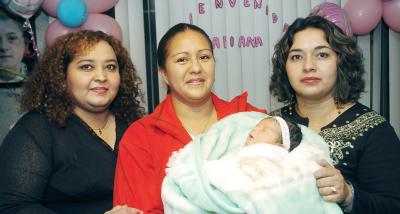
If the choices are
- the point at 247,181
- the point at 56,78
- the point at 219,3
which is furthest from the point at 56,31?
the point at 247,181

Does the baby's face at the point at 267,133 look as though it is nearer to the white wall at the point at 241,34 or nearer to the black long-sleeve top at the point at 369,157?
the black long-sleeve top at the point at 369,157

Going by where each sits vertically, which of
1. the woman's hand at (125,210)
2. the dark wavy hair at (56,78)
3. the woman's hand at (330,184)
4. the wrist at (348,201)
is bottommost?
the woman's hand at (125,210)

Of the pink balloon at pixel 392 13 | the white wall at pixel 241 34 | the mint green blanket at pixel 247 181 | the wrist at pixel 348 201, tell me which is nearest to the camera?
the mint green blanket at pixel 247 181

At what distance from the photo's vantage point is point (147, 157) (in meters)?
1.68

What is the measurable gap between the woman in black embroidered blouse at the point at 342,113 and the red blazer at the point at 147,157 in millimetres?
542

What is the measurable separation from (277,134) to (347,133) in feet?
1.13

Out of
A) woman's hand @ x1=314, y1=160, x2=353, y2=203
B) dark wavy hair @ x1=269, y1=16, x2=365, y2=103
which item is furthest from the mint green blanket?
dark wavy hair @ x1=269, y1=16, x2=365, y2=103

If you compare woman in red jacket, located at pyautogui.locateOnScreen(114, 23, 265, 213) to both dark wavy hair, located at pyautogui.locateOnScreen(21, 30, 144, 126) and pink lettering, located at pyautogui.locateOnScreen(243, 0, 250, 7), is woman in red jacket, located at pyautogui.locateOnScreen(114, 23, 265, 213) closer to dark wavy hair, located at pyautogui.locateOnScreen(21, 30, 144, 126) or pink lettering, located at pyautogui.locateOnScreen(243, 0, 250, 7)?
dark wavy hair, located at pyautogui.locateOnScreen(21, 30, 144, 126)

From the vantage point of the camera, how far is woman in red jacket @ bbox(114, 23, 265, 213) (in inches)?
64.2

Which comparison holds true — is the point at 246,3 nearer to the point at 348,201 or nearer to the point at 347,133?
the point at 347,133

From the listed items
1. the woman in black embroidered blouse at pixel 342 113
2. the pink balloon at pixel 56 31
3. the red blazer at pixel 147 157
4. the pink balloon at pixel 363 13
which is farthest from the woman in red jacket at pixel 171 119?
the pink balloon at pixel 363 13

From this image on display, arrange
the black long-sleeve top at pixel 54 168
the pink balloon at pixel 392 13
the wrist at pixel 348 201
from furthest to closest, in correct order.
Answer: the pink balloon at pixel 392 13
the black long-sleeve top at pixel 54 168
the wrist at pixel 348 201

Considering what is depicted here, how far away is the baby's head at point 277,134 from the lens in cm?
151

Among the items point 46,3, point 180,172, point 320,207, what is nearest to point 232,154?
point 180,172
